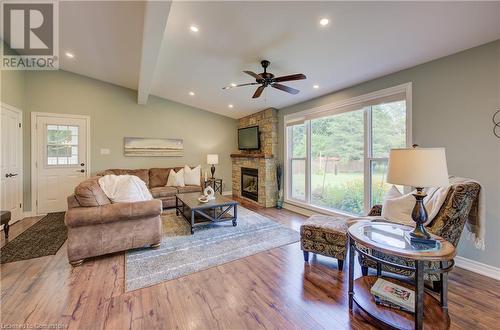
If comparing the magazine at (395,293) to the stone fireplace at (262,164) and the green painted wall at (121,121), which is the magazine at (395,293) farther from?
the green painted wall at (121,121)

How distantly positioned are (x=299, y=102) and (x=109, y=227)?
13.5ft

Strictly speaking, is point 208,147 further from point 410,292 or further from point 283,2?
point 410,292

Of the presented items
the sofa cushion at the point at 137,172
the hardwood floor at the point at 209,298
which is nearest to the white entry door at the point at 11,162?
the sofa cushion at the point at 137,172

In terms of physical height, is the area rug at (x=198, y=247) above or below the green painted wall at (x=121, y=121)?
below

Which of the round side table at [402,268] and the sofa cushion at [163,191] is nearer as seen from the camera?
the round side table at [402,268]

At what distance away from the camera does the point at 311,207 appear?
445 centimetres

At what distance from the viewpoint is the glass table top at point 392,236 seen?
1460 mm

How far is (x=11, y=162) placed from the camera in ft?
12.6

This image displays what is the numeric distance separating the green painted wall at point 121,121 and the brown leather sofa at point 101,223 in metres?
3.07

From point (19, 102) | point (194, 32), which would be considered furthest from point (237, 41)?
point (19, 102)

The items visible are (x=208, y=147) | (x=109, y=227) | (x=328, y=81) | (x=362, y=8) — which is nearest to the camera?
(x=362, y=8)

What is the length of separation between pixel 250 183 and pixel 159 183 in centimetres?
242

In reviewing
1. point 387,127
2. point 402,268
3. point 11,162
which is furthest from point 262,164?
point 11,162

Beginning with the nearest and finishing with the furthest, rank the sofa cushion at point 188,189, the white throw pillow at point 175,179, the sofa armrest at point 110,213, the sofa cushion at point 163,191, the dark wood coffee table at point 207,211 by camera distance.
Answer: the sofa armrest at point 110,213
the dark wood coffee table at point 207,211
the sofa cushion at point 163,191
the sofa cushion at point 188,189
the white throw pillow at point 175,179
